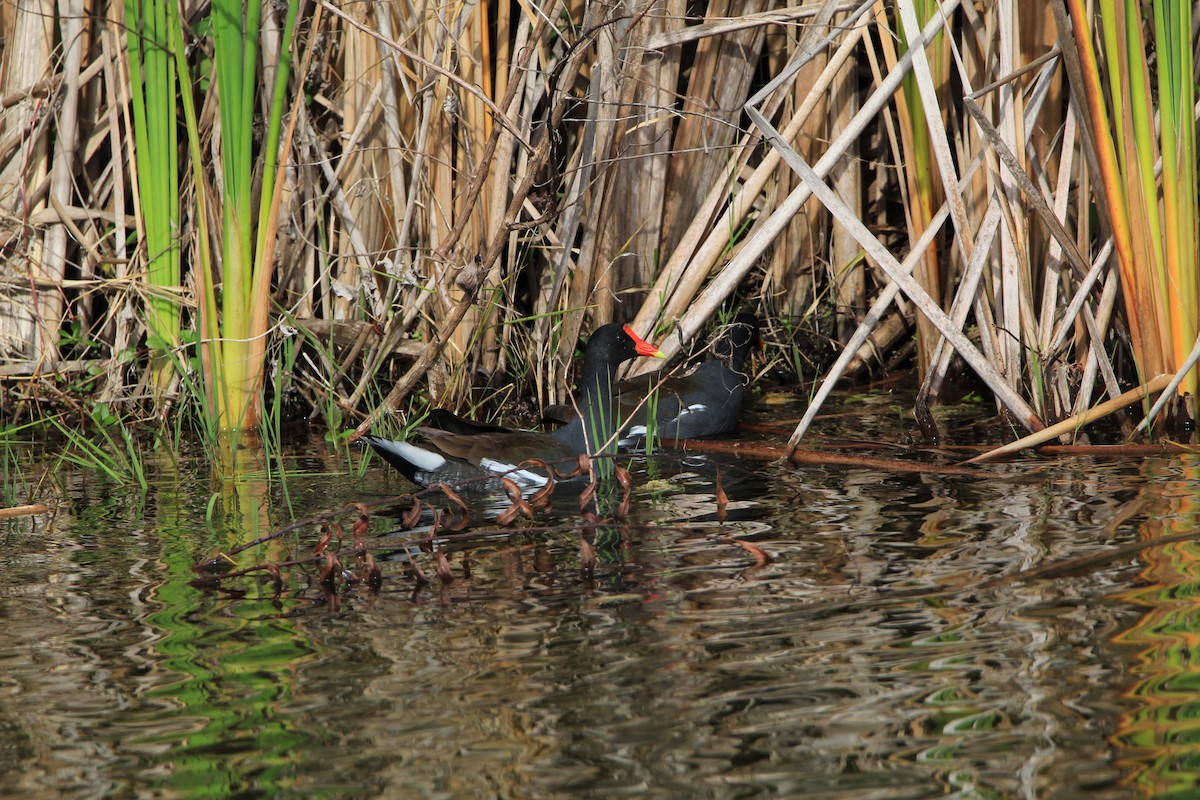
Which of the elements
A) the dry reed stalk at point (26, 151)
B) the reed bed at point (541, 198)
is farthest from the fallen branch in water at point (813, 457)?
the dry reed stalk at point (26, 151)

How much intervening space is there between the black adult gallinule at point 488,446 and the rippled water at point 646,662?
0.66 meters

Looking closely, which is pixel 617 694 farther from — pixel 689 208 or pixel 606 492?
pixel 689 208

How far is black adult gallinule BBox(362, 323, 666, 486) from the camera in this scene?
426 centimetres

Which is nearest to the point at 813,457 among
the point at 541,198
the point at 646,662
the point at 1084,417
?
the point at 1084,417

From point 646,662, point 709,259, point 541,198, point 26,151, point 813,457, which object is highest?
point 26,151

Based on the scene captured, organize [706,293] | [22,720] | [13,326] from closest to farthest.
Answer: [22,720], [706,293], [13,326]

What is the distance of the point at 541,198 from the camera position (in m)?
4.90

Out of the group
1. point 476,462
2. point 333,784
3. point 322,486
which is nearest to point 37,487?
point 322,486

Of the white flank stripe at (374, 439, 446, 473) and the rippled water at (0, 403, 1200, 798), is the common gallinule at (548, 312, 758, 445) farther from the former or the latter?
the rippled water at (0, 403, 1200, 798)

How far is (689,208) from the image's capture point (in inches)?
212

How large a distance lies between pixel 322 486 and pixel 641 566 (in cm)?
149

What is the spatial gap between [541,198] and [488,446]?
41.1 inches

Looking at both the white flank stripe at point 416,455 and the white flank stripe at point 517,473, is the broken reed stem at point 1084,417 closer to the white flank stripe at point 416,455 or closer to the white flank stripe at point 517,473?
the white flank stripe at point 517,473

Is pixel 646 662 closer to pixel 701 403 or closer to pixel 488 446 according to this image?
pixel 488 446
